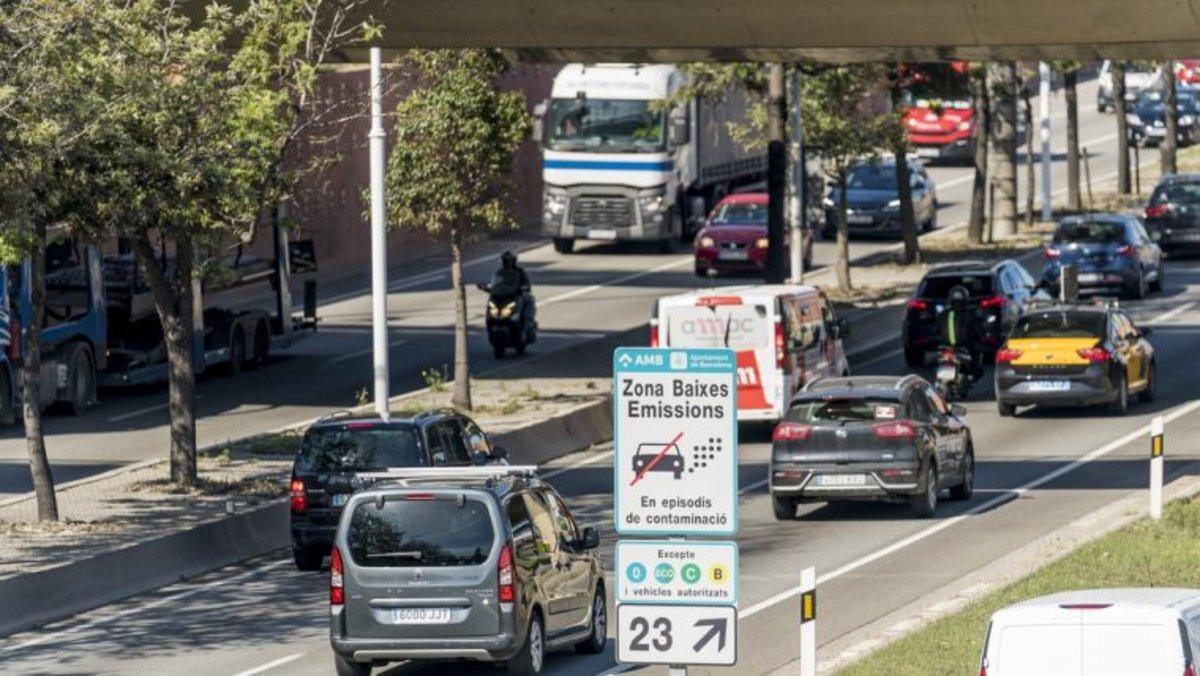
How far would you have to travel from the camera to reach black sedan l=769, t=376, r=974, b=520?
2794 centimetres

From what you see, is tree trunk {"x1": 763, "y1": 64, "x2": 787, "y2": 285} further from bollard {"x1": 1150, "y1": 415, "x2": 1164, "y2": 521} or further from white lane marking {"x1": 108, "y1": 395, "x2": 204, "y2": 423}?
bollard {"x1": 1150, "y1": 415, "x2": 1164, "y2": 521}

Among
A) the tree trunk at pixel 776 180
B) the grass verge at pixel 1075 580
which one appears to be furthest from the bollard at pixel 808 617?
the tree trunk at pixel 776 180

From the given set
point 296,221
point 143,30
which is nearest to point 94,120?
point 143,30

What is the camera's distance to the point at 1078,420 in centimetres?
3706

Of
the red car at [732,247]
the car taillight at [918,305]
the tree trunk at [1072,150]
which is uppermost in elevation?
the tree trunk at [1072,150]

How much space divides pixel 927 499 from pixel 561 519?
8.74 meters

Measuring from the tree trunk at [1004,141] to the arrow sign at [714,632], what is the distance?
4807 centimetres

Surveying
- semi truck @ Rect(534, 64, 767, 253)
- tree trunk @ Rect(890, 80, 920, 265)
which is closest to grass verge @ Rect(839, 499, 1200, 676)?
tree trunk @ Rect(890, 80, 920, 265)

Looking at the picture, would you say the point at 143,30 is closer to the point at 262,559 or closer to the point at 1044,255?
the point at 262,559

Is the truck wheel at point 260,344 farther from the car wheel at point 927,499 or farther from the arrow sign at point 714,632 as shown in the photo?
the arrow sign at point 714,632

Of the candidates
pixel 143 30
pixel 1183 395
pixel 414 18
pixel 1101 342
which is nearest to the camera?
pixel 143 30

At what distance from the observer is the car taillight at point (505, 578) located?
741 inches

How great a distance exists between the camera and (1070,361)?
36469 mm

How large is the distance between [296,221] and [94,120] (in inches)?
193
